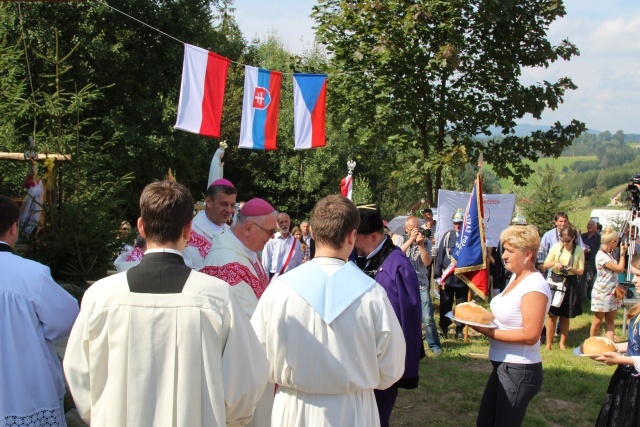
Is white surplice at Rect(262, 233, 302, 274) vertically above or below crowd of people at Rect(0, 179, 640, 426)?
below

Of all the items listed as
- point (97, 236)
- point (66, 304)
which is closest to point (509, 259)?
point (66, 304)

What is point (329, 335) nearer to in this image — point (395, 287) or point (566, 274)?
point (395, 287)

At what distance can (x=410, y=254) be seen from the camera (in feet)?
28.7

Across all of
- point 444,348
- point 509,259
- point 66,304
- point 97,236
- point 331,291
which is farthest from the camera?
point 444,348

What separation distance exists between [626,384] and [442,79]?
9.90m

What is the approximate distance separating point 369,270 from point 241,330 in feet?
5.57

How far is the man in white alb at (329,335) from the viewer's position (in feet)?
9.00

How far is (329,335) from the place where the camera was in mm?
2742

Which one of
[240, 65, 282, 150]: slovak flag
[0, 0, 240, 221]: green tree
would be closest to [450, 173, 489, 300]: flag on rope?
[240, 65, 282, 150]: slovak flag

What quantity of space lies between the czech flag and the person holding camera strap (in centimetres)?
457

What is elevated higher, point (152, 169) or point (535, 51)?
point (535, 51)

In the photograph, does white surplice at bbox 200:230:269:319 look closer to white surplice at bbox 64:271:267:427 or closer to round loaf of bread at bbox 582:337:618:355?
white surplice at bbox 64:271:267:427

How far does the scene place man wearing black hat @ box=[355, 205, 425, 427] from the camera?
380 cm

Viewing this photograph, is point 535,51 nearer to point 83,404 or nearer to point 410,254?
point 410,254
